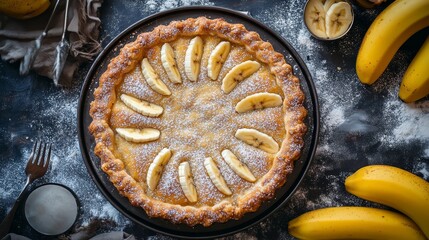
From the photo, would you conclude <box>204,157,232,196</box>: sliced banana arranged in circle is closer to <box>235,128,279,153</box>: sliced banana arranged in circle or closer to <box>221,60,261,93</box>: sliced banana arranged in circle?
<box>235,128,279,153</box>: sliced banana arranged in circle

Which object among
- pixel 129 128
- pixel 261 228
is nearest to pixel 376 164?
pixel 261 228

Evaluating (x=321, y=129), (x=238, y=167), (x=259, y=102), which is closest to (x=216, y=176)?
(x=238, y=167)

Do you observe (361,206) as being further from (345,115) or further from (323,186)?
(345,115)

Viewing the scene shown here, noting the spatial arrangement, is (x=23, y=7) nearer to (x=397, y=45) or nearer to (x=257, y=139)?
(x=257, y=139)

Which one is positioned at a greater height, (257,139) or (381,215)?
(257,139)

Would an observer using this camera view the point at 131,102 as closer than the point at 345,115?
Yes

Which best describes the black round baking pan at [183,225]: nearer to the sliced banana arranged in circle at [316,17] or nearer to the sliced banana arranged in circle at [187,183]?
the sliced banana arranged in circle at [187,183]

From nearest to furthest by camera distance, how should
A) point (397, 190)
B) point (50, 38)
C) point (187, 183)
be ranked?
1. point (187, 183)
2. point (397, 190)
3. point (50, 38)
